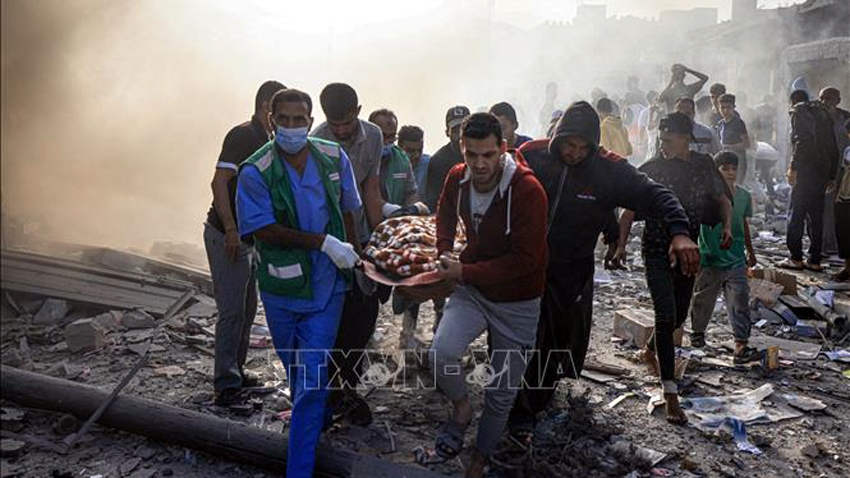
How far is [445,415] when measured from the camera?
175 inches

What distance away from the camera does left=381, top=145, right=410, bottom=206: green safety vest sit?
4.88 m

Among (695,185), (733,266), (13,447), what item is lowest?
(13,447)

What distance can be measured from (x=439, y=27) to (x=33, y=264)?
63.7 feet

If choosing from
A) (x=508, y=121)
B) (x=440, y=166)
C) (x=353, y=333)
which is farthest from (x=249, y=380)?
(x=508, y=121)

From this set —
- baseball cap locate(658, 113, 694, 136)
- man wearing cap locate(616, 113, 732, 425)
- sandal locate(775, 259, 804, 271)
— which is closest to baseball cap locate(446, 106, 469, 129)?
man wearing cap locate(616, 113, 732, 425)

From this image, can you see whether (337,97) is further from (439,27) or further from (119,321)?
(439,27)

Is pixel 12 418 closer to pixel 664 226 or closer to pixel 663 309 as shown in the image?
pixel 663 309

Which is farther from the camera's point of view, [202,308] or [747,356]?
[202,308]

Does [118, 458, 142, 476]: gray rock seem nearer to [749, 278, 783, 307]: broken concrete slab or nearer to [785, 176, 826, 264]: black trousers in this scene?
[749, 278, 783, 307]: broken concrete slab

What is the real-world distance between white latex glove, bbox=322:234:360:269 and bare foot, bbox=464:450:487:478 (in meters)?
1.23

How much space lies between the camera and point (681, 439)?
4.13 m

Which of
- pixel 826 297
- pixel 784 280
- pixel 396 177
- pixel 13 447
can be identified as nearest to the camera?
pixel 13 447

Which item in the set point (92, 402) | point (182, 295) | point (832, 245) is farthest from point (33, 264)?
point (832, 245)

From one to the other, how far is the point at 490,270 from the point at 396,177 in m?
1.89
